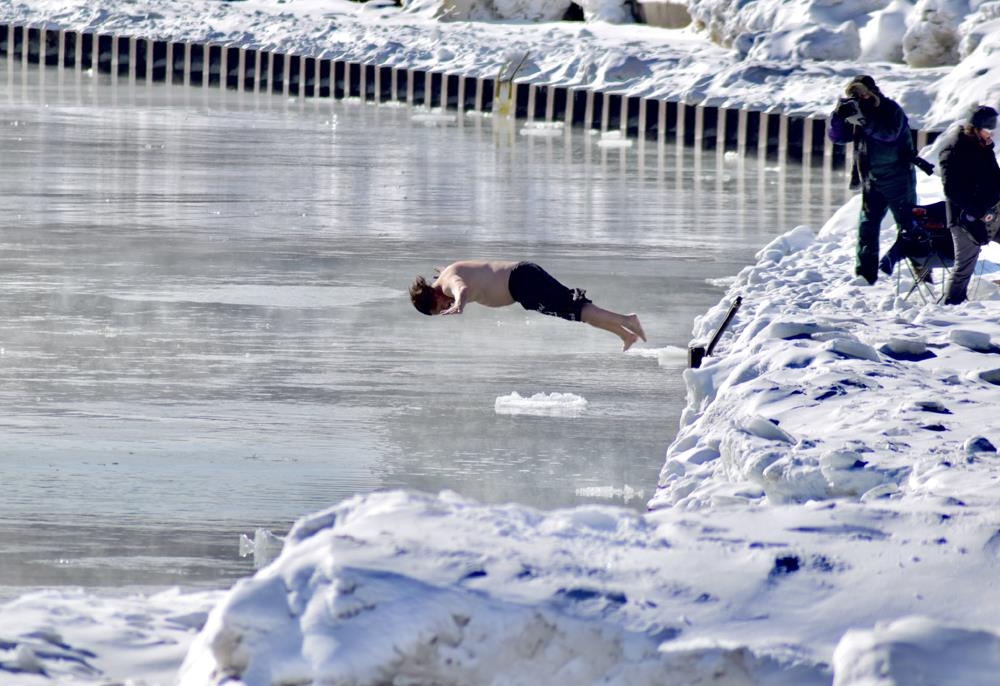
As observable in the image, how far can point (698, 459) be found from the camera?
8836mm

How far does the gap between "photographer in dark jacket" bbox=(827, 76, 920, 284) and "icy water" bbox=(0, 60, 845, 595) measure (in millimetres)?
1443

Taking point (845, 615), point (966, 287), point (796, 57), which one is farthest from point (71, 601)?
point (796, 57)

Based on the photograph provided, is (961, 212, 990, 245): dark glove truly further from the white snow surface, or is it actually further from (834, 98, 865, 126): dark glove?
the white snow surface

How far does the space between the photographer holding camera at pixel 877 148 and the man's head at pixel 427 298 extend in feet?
10.1

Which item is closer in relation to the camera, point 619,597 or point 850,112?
point 619,597

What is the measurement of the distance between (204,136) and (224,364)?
2015 centimetres

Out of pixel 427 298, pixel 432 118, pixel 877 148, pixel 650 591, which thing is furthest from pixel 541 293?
pixel 432 118

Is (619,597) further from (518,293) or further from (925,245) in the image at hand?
(925,245)

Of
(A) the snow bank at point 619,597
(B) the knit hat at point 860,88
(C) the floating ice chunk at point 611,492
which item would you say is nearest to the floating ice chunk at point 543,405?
(C) the floating ice chunk at point 611,492

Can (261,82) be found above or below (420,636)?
below

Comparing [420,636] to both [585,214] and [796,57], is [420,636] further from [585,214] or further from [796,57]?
[796,57]

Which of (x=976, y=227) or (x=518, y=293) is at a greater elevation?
(x=976, y=227)

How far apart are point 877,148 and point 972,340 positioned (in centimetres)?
251

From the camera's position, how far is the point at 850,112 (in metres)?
12.8
